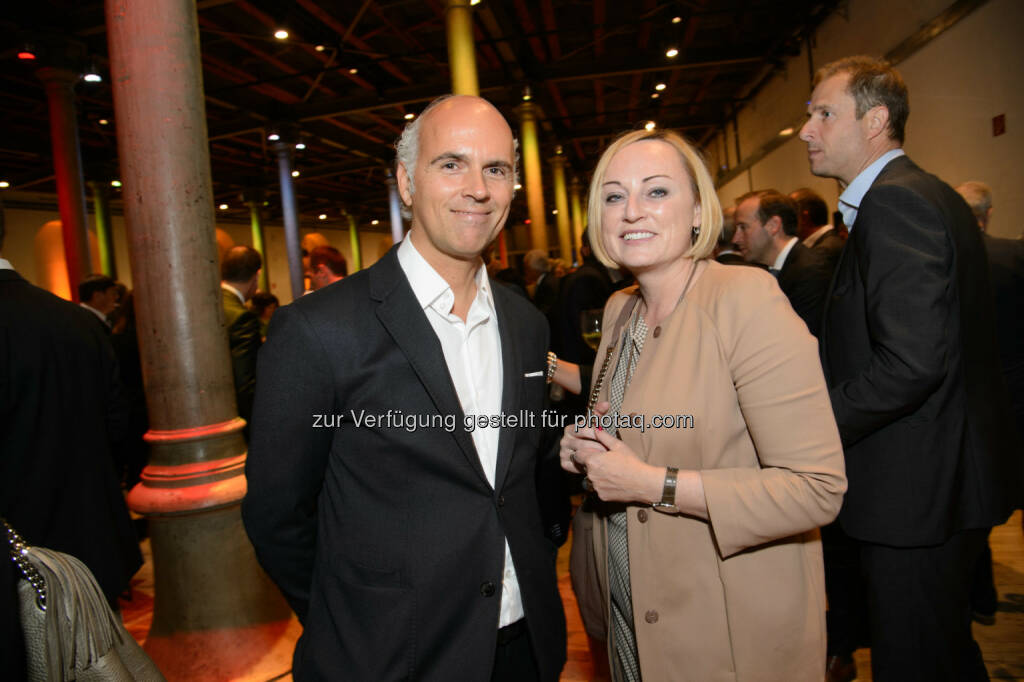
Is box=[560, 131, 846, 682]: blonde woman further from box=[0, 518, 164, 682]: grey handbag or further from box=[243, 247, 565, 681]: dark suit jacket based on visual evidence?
Result: box=[0, 518, 164, 682]: grey handbag

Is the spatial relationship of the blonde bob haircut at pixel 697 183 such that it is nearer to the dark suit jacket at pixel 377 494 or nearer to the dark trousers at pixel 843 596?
the dark suit jacket at pixel 377 494

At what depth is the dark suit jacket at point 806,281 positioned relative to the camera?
294 cm

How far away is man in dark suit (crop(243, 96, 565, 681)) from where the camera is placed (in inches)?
48.6

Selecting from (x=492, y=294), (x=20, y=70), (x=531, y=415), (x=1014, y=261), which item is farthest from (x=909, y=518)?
(x=20, y=70)

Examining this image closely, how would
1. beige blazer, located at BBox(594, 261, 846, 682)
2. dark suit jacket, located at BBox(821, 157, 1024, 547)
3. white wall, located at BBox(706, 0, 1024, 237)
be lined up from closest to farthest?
1. beige blazer, located at BBox(594, 261, 846, 682)
2. dark suit jacket, located at BBox(821, 157, 1024, 547)
3. white wall, located at BBox(706, 0, 1024, 237)

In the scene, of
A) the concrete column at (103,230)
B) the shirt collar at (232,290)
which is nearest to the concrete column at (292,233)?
the concrete column at (103,230)

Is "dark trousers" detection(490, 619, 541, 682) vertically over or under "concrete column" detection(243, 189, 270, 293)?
under

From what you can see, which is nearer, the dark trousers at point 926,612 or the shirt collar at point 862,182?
the dark trousers at point 926,612

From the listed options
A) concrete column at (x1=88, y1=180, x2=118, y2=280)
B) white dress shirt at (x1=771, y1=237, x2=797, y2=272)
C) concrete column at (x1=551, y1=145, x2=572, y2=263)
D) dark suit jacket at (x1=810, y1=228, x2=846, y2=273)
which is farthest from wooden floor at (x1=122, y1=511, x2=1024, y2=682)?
concrete column at (x1=88, y1=180, x2=118, y2=280)

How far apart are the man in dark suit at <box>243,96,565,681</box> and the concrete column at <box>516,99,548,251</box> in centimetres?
970

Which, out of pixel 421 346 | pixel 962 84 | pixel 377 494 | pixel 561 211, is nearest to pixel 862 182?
pixel 421 346

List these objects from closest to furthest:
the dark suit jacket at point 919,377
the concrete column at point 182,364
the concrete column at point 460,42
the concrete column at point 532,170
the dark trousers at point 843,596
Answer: the dark suit jacket at point 919,377
the concrete column at point 182,364
the dark trousers at point 843,596
the concrete column at point 460,42
the concrete column at point 532,170

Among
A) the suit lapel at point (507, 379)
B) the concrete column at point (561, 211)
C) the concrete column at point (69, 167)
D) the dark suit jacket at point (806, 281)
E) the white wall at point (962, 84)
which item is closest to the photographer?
the suit lapel at point (507, 379)

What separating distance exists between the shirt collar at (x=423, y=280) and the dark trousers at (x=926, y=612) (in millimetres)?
1539
